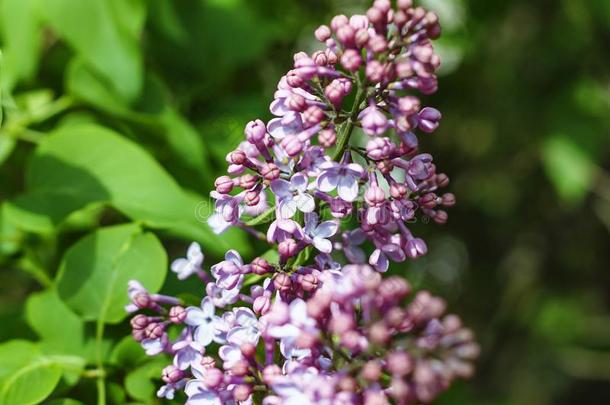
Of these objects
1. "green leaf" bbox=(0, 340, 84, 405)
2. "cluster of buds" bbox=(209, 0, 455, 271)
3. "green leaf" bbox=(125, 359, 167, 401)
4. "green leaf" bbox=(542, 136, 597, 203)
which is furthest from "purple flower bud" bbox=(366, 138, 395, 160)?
"green leaf" bbox=(542, 136, 597, 203)


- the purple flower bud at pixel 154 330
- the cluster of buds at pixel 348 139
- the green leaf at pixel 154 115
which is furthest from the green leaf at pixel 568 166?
the purple flower bud at pixel 154 330

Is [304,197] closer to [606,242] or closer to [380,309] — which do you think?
[380,309]

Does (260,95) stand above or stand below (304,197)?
above

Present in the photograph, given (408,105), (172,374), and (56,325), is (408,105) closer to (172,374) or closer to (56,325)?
(172,374)

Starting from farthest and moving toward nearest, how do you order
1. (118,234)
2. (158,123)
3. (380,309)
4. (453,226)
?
1. (453,226)
2. (158,123)
3. (118,234)
4. (380,309)

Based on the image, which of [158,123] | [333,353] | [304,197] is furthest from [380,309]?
[158,123]

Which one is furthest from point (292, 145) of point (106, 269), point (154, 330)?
point (106, 269)

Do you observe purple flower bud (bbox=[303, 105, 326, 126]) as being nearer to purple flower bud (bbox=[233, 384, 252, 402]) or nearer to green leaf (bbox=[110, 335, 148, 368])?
purple flower bud (bbox=[233, 384, 252, 402])
